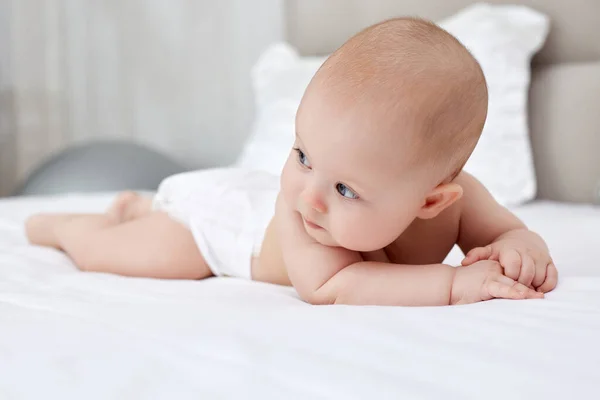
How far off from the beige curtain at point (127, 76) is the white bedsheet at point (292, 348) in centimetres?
208

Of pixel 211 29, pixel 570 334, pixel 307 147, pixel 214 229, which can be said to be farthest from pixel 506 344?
pixel 211 29

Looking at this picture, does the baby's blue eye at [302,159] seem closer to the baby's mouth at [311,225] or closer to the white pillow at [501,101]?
the baby's mouth at [311,225]

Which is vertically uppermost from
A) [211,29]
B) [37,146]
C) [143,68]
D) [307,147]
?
[307,147]


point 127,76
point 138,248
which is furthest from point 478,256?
point 127,76

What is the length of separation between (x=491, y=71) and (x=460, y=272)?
1067mm

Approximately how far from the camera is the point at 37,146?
3.08 metres

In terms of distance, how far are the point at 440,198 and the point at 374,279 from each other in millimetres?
122

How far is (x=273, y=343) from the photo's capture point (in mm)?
629

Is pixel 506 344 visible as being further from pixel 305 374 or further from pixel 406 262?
pixel 406 262

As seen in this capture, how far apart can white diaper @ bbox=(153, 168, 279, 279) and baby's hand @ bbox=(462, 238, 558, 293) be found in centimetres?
38

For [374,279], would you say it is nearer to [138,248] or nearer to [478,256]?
[478,256]

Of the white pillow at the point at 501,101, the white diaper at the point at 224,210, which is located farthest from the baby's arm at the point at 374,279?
the white pillow at the point at 501,101

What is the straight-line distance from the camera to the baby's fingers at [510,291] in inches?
30.9

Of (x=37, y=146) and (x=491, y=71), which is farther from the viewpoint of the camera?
(x=37, y=146)
